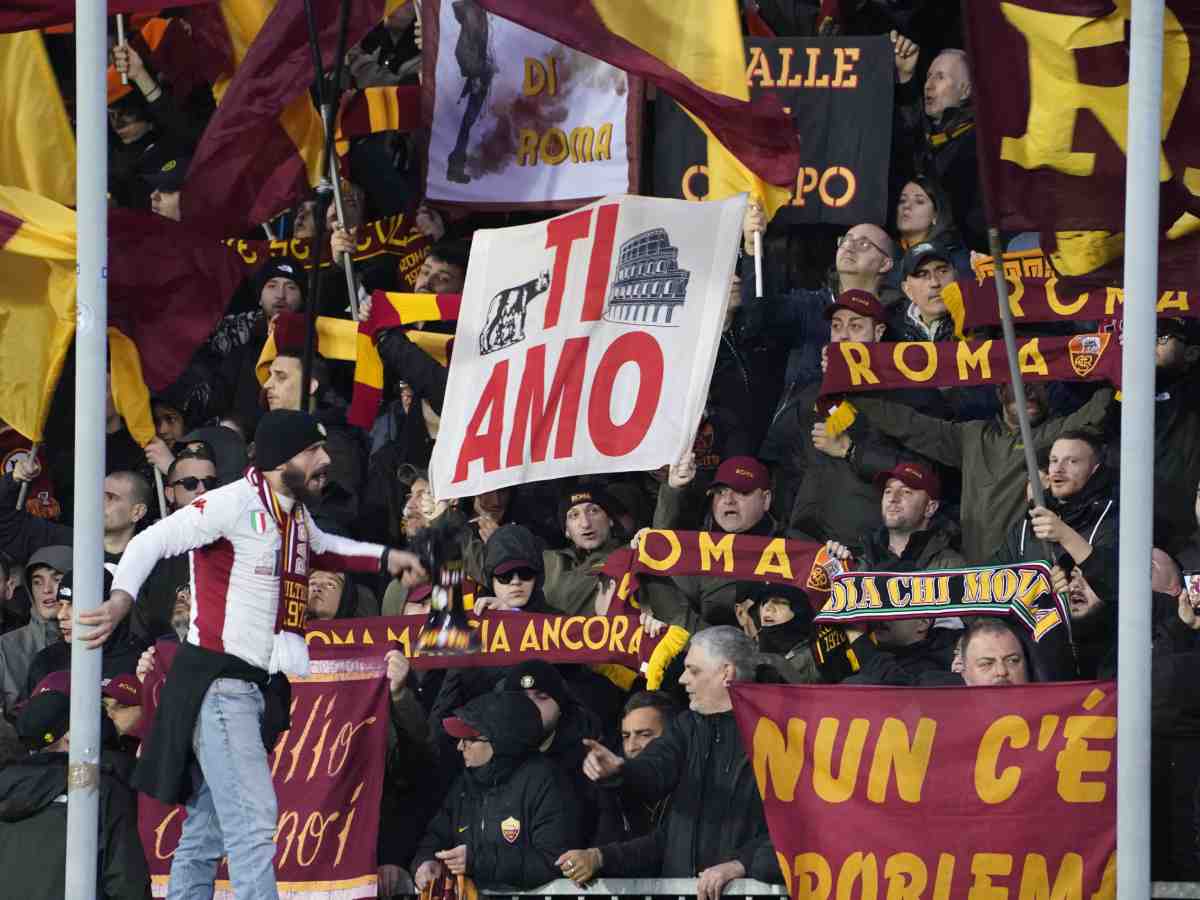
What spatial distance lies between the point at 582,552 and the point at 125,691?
2.31m

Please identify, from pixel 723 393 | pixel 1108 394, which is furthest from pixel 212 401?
pixel 1108 394

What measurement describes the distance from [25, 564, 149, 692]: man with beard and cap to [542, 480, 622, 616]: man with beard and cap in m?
1.96

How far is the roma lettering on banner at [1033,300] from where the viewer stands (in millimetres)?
11617

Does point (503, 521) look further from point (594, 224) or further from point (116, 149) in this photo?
point (116, 149)

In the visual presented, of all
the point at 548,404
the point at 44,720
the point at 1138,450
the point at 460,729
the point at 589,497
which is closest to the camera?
the point at 1138,450

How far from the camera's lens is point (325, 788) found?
1065cm

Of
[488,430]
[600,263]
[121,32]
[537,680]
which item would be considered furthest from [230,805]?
[121,32]

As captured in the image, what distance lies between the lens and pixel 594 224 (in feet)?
38.5

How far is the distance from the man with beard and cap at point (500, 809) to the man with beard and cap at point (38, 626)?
10.2 feet

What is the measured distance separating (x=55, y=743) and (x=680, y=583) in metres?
2.82

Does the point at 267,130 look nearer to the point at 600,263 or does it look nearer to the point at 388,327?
the point at 388,327

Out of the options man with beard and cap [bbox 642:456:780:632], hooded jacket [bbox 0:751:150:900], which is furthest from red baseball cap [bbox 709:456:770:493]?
hooded jacket [bbox 0:751:150:900]

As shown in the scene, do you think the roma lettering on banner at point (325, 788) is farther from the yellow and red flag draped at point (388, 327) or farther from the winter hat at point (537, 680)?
the yellow and red flag draped at point (388, 327)

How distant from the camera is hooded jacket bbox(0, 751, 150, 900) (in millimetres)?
10211
